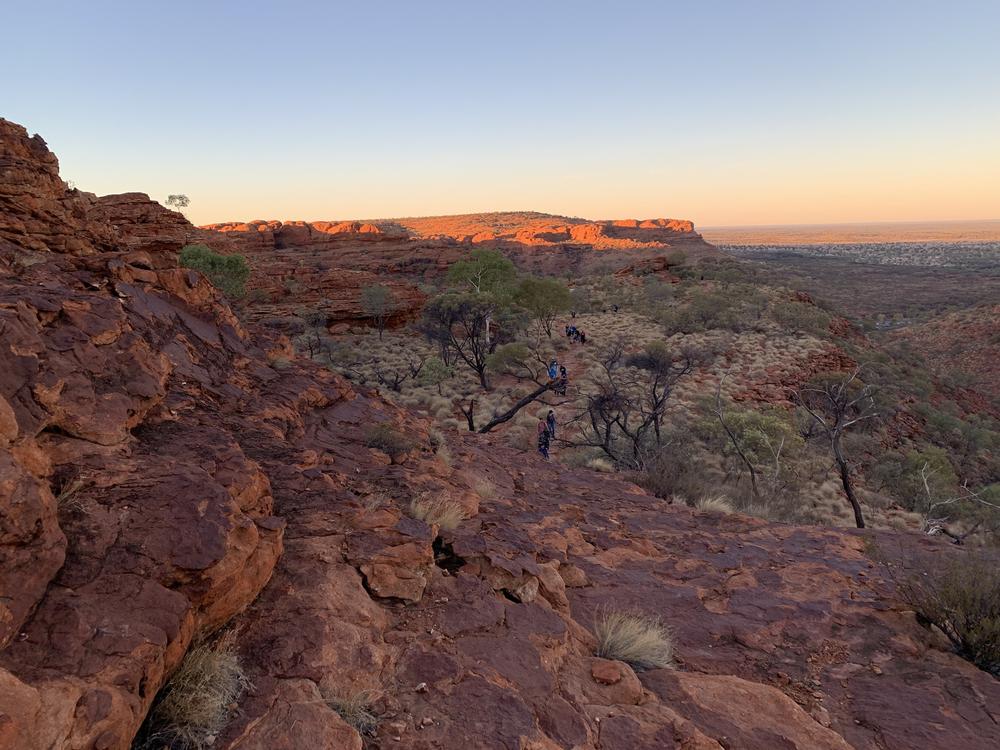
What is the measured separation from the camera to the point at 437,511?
5.14 m

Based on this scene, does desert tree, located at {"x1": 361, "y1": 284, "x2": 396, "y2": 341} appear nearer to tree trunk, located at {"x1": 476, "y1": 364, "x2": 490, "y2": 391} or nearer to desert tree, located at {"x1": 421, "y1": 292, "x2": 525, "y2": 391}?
desert tree, located at {"x1": 421, "y1": 292, "x2": 525, "y2": 391}

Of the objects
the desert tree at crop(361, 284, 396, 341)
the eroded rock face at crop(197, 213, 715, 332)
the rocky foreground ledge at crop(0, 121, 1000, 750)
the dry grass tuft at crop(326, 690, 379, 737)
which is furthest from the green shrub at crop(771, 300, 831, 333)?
the dry grass tuft at crop(326, 690, 379, 737)

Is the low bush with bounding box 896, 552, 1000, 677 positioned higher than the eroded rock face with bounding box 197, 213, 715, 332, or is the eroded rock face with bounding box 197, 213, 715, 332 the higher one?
the eroded rock face with bounding box 197, 213, 715, 332

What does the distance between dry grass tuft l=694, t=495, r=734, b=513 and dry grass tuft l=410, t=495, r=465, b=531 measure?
479 cm

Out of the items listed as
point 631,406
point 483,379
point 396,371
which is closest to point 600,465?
point 631,406

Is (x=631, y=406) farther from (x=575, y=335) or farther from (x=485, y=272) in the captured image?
(x=485, y=272)

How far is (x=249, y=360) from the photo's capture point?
7258 mm

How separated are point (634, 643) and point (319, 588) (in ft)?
7.56

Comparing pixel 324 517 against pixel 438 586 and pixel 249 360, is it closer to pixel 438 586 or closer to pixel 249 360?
pixel 438 586

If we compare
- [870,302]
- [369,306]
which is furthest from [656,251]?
[369,306]

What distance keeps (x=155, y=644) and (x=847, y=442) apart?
65.0 ft

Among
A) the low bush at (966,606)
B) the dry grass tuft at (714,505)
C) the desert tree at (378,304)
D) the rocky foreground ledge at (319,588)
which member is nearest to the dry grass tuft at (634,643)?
the rocky foreground ledge at (319,588)

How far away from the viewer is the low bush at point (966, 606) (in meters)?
4.39

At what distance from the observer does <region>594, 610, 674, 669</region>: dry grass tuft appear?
4035 mm
